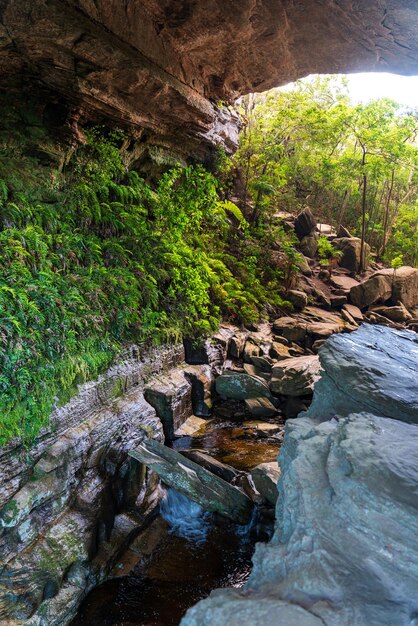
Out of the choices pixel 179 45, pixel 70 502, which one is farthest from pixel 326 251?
pixel 70 502

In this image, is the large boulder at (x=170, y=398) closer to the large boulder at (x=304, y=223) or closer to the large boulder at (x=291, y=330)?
the large boulder at (x=291, y=330)

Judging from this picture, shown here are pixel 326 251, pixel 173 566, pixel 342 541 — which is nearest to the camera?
pixel 342 541

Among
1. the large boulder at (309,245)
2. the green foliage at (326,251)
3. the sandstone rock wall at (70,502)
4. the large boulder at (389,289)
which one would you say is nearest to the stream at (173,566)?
the sandstone rock wall at (70,502)

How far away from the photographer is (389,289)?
16203mm

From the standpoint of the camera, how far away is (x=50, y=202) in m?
6.86

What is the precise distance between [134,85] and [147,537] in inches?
288

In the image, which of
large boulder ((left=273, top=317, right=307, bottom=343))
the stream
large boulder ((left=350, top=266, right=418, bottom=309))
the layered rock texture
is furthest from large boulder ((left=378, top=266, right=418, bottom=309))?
the layered rock texture

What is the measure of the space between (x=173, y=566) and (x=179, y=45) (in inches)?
314

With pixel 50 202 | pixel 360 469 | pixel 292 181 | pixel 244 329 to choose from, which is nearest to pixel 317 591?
pixel 360 469

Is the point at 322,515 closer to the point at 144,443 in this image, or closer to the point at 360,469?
the point at 360,469

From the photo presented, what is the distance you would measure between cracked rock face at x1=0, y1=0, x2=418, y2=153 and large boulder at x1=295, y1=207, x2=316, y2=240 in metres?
10.6

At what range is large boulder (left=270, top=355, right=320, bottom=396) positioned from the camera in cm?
870

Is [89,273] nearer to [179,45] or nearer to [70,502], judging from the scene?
[70,502]

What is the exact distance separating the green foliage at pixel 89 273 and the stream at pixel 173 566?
6.69 feet
